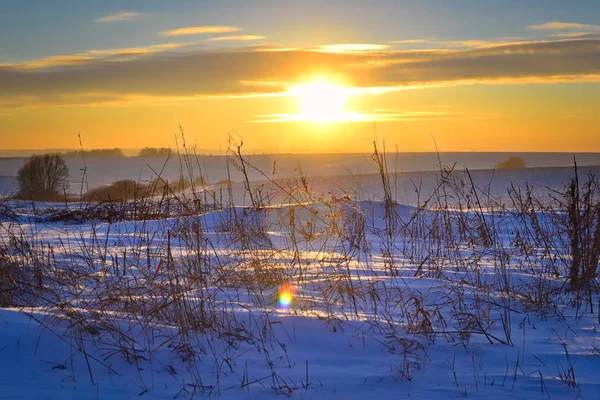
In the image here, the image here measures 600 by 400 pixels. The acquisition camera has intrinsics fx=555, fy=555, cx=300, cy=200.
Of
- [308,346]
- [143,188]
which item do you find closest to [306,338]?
[308,346]

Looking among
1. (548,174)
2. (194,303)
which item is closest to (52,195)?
(194,303)

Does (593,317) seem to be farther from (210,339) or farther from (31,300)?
(31,300)

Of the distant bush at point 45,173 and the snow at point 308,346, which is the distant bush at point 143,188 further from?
the distant bush at point 45,173

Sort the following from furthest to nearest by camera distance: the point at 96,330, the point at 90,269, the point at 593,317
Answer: the point at 90,269, the point at 593,317, the point at 96,330

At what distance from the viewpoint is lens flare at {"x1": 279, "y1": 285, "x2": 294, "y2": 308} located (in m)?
3.87

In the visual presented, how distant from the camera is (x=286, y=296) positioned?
403 cm

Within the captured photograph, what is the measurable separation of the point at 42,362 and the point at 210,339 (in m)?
0.88

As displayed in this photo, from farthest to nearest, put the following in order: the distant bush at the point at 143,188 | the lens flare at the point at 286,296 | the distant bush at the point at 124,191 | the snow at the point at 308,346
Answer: the distant bush at the point at 124,191 < the distant bush at the point at 143,188 < the lens flare at the point at 286,296 < the snow at the point at 308,346

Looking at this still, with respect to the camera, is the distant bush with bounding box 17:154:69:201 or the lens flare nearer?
the lens flare

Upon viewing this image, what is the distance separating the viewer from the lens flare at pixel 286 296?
3868mm

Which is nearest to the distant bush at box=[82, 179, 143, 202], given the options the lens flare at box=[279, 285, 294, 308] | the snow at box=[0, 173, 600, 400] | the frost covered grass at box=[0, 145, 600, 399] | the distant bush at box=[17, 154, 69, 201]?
the frost covered grass at box=[0, 145, 600, 399]

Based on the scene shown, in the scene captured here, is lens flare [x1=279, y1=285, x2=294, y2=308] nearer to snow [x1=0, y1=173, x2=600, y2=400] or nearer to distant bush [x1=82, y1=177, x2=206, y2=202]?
snow [x1=0, y1=173, x2=600, y2=400]

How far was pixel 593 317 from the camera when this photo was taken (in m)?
3.78

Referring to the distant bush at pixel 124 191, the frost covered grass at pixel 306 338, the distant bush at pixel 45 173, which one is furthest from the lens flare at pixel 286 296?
the distant bush at pixel 45 173
